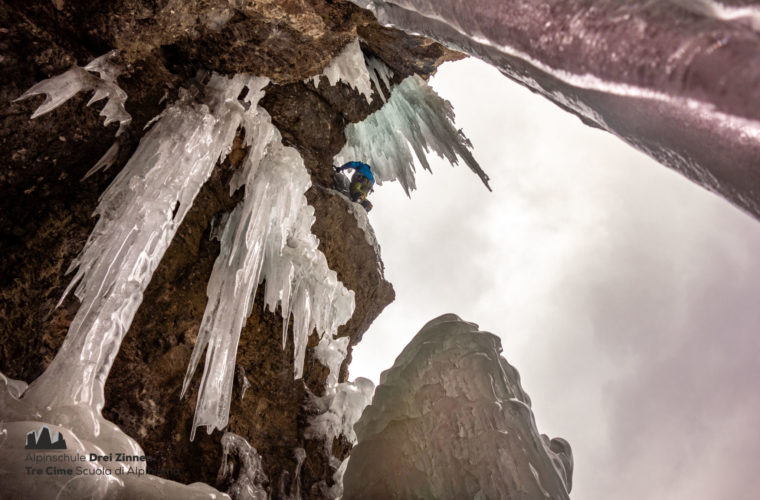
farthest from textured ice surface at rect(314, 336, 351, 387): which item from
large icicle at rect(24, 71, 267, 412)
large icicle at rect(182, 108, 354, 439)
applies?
large icicle at rect(24, 71, 267, 412)

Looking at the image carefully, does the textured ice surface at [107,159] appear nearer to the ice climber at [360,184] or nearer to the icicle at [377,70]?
the ice climber at [360,184]

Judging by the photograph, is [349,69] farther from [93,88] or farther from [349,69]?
[93,88]

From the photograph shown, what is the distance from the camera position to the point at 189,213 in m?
4.61

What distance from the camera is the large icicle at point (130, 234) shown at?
278 cm

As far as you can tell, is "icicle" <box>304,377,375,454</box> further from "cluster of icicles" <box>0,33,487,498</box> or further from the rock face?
the rock face

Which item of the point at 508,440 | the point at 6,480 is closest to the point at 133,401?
the point at 6,480

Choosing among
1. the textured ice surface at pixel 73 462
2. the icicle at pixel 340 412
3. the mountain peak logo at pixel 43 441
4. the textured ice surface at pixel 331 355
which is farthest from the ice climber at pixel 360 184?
the mountain peak logo at pixel 43 441

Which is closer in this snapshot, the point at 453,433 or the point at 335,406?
the point at 453,433

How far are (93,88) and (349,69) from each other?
9.03ft

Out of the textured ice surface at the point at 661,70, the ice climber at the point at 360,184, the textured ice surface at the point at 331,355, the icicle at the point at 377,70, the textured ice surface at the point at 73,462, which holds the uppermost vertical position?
the icicle at the point at 377,70

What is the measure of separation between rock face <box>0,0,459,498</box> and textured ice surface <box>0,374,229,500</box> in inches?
51.8

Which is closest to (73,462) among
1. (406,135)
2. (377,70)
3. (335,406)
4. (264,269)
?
(264,269)

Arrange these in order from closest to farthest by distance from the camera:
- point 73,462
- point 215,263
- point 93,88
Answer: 1. point 73,462
2. point 93,88
3. point 215,263

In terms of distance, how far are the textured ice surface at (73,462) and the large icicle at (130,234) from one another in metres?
0.11
